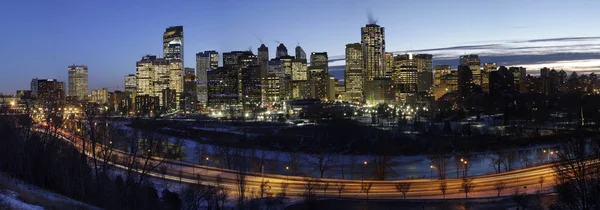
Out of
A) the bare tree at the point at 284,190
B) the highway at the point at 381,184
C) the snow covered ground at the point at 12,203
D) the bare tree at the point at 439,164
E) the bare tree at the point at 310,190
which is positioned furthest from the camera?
the bare tree at the point at 439,164

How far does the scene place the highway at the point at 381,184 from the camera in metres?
22.6

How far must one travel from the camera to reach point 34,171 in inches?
843

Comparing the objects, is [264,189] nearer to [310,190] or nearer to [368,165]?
[310,190]

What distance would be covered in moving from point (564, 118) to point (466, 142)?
2407 centimetres

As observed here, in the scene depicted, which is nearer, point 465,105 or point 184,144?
point 184,144

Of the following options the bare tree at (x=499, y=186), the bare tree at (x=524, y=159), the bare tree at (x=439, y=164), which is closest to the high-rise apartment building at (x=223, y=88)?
the bare tree at (x=524, y=159)

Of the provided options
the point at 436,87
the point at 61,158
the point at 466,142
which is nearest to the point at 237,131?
the point at 466,142

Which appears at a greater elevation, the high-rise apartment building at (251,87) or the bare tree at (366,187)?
the high-rise apartment building at (251,87)

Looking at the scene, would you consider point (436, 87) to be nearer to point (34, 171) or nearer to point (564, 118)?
point (564, 118)

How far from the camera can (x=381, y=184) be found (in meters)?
25.2

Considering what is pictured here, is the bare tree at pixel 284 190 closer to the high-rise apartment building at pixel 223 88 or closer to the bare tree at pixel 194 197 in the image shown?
the bare tree at pixel 194 197

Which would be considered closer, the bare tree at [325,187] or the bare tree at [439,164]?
the bare tree at [325,187]

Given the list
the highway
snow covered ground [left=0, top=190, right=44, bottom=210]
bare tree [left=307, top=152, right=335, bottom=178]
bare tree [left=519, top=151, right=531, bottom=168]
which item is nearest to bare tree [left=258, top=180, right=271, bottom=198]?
the highway

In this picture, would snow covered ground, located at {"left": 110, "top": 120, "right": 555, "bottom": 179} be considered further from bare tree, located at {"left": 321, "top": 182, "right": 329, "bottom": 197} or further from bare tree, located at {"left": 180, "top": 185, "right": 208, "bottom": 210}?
bare tree, located at {"left": 180, "top": 185, "right": 208, "bottom": 210}
